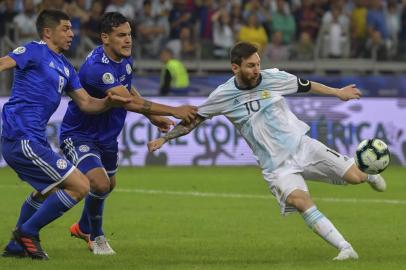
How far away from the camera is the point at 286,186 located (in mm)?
9820

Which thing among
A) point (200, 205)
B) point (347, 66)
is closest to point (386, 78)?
point (347, 66)

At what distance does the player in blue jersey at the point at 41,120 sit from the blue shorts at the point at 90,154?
1.73ft

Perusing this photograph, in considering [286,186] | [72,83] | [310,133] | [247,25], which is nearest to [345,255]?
[286,186]

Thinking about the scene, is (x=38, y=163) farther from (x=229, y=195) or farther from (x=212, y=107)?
(x=229, y=195)

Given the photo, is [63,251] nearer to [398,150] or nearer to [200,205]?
[200,205]

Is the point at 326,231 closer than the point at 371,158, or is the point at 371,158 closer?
the point at 326,231

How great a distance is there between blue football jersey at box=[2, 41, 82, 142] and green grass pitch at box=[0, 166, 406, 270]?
3.99 feet

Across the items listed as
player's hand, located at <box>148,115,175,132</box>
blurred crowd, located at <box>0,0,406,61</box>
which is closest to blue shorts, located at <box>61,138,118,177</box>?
player's hand, located at <box>148,115,175,132</box>

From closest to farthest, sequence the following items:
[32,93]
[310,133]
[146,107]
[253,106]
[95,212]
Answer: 1. [32,93]
2. [146,107]
3. [253,106]
4. [95,212]
5. [310,133]

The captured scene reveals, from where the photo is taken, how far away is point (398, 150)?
2158cm

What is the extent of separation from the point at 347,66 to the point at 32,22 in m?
7.90

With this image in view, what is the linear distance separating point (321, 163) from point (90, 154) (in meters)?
2.25

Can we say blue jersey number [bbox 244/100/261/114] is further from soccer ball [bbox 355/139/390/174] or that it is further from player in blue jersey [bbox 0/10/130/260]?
player in blue jersey [bbox 0/10/130/260]

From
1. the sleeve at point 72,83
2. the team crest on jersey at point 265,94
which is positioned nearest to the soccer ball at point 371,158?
the team crest on jersey at point 265,94
